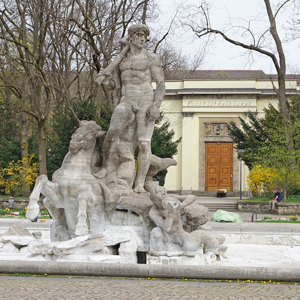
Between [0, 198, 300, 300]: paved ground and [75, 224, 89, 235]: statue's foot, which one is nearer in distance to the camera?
[0, 198, 300, 300]: paved ground

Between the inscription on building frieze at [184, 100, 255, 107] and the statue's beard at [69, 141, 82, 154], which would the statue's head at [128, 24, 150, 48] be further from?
the inscription on building frieze at [184, 100, 255, 107]

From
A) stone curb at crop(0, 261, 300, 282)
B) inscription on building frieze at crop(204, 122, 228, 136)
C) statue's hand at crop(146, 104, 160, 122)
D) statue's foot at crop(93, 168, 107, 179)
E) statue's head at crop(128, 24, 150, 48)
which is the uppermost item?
inscription on building frieze at crop(204, 122, 228, 136)

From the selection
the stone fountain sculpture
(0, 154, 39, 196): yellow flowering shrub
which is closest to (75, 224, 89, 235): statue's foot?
the stone fountain sculpture

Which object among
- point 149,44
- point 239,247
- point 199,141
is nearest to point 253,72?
point 199,141

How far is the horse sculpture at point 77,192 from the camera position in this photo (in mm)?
7898

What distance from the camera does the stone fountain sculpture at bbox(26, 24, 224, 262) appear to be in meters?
7.58

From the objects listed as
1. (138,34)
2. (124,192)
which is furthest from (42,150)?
(124,192)

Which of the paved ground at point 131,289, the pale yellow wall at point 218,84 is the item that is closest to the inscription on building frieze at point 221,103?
the pale yellow wall at point 218,84

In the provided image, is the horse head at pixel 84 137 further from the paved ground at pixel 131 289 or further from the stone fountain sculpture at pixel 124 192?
the paved ground at pixel 131 289

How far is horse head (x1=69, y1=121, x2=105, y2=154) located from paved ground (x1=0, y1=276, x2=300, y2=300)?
7.50 ft

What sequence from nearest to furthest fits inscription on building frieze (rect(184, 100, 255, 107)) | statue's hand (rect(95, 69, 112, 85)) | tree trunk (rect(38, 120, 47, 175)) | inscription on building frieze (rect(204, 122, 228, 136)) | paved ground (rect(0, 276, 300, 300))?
paved ground (rect(0, 276, 300, 300)) < statue's hand (rect(95, 69, 112, 85)) < tree trunk (rect(38, 120, 47, 175)) < inscription on building frieze (rect(184, 100, 255, 107)) < inscription on building frieze (rect(204, 122, 228, 136))

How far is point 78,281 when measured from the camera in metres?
6.42

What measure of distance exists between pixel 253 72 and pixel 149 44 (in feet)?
76.7

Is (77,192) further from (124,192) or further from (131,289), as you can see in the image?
(131,289)
